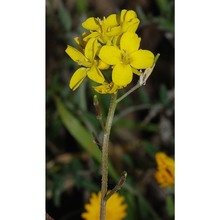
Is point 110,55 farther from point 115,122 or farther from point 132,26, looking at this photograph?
point 115,122

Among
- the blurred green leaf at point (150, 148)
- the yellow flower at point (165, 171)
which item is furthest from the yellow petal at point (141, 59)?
the blurred green leaf at point (150, 148)

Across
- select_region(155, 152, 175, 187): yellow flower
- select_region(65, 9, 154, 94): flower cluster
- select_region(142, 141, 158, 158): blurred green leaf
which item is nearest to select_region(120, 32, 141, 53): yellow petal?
select_region(65, 9, 154, 94): flower cluster

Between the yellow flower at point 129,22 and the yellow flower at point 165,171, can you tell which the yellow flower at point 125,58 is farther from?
the yellow flower at point 165,171

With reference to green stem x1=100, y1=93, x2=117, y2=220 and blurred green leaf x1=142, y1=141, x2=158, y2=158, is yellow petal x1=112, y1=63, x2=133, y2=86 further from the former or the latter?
blurred green leaf x1=142, y1=141, x2=158, y2=158

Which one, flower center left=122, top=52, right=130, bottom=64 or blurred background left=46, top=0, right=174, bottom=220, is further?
blurred background left=46, top=0, right=174, bottom=220

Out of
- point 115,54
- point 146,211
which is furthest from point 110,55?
point 146,211
